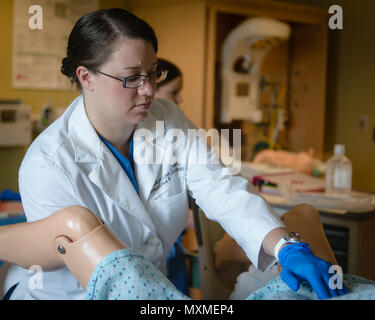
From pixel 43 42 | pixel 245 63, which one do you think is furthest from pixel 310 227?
pixel 43 42

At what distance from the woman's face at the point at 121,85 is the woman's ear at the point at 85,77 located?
0.04 feet

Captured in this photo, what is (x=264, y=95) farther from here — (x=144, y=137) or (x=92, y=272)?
(x=92, y=272)

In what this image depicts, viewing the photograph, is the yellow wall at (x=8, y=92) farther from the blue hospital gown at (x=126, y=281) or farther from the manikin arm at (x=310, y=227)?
the blue hospital gown at (x=126, y=281)

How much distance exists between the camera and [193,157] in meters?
1.35

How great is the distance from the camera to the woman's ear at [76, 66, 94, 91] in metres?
1.18

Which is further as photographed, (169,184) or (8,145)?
(8,145)

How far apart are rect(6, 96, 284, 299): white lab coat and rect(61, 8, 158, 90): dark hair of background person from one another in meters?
0.14

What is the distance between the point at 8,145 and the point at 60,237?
7.19 feet

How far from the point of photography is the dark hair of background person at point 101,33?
1134 mm

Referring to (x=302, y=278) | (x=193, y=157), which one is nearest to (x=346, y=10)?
(x=193, y=157)

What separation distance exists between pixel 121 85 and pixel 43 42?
6.82 feet
